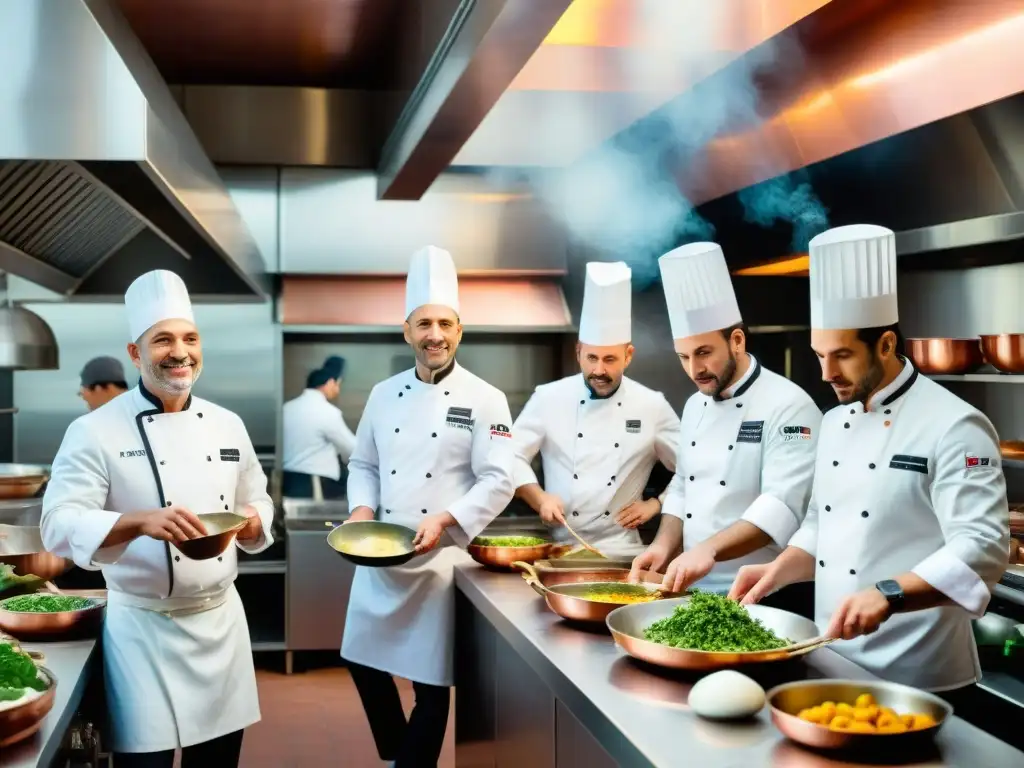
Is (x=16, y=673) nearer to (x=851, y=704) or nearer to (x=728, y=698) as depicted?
(x=728, y=698)

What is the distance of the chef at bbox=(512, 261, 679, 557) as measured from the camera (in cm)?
387

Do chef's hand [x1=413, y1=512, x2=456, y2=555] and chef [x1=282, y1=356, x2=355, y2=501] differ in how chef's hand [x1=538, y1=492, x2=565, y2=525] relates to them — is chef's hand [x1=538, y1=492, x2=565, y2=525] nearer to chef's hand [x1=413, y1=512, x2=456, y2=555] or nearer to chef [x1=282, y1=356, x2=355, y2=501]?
chef's hand [x1=413, y1=512, x2=456, y2=555]

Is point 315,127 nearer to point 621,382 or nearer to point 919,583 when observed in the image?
point 621,382

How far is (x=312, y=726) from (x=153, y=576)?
207 centimetres

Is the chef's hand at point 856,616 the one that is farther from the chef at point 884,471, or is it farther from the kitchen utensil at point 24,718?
the kitchen utensil at point 24,718

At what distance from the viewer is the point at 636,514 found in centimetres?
368

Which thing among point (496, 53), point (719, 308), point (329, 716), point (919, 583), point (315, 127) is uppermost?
point (315, 127)

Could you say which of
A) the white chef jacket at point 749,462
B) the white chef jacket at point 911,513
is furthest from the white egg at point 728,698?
the white chef jacket at point 749,462

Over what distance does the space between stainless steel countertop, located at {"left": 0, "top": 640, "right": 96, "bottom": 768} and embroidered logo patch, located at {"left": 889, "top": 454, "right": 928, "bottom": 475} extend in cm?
172

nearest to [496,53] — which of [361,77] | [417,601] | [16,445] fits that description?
[417,601]

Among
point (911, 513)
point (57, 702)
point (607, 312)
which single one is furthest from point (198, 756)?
point (607, 312)

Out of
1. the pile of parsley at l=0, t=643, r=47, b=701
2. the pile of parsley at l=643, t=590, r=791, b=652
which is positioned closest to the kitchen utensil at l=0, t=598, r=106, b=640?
the pile of parsley at l=0, t=643, r=47, b=701

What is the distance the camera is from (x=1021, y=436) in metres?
3.56

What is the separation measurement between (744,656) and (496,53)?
1.41m
